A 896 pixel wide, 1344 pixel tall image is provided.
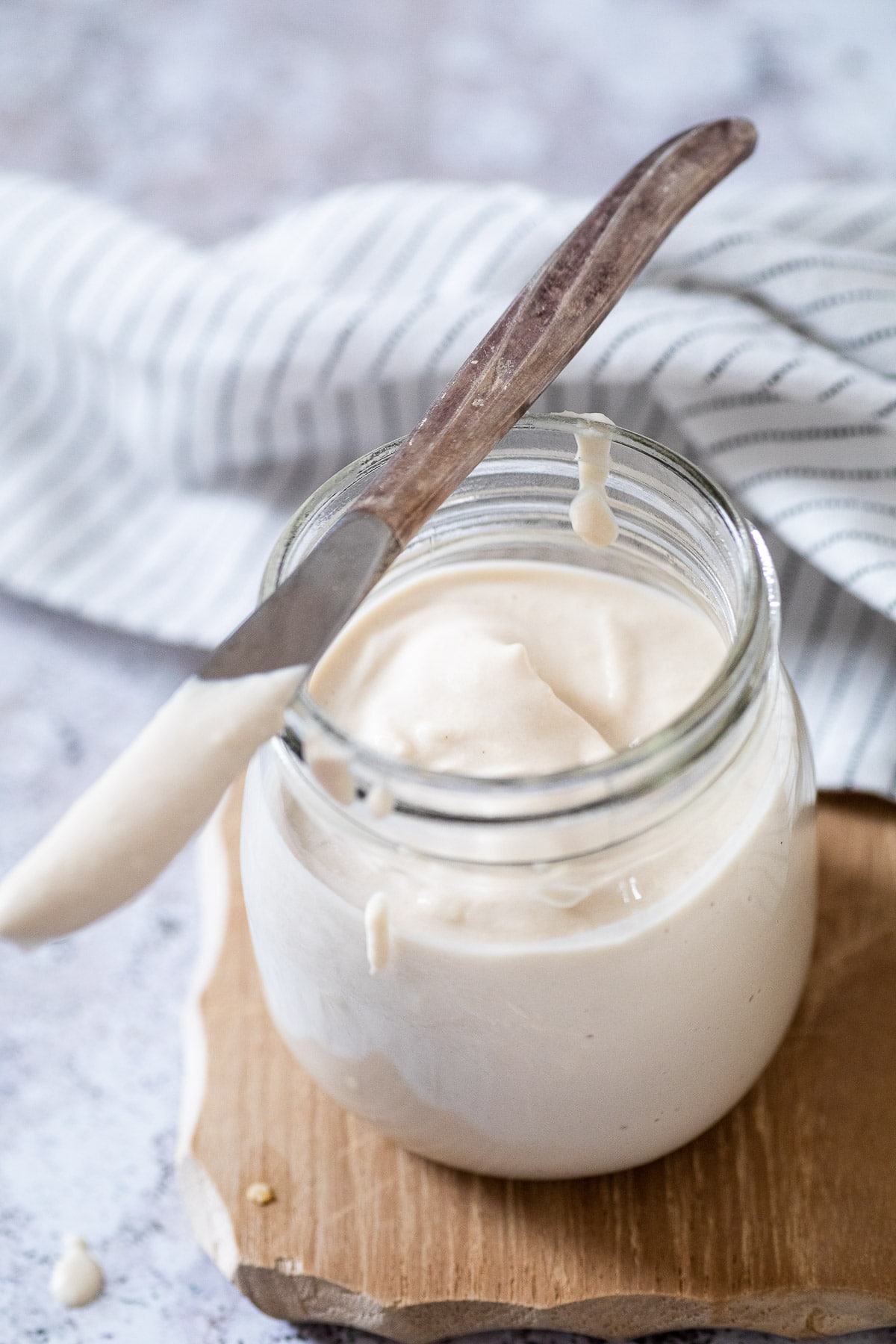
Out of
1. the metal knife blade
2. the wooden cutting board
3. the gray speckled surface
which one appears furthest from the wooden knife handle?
the gray speckled surface

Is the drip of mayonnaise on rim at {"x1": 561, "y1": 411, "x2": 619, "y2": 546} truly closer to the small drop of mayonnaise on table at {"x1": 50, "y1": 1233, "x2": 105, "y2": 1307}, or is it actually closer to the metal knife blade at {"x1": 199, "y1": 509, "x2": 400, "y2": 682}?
the metal knife blade at {"x1": 199, "y1": 509, "x2": 400, "y2": 682}

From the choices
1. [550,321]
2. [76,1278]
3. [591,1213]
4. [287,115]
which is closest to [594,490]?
[550,321]

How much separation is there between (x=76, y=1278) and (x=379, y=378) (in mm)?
668

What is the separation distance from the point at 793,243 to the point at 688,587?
A: 42 cm

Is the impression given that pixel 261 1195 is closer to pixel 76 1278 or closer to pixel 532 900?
pixel 76 1278

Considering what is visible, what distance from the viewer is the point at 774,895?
663 millimetres

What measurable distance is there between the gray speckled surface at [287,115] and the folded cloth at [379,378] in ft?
0.36

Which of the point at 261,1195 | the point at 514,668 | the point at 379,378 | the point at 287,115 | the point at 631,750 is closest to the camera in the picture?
the point at 631,750

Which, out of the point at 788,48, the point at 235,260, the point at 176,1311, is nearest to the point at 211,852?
the point at 176,1311

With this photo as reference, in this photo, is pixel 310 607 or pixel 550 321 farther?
pixel 550 321

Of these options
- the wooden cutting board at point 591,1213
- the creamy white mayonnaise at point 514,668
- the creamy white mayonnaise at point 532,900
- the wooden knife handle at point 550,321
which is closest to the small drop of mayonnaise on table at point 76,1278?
the wooden cutting board at point 591,1213

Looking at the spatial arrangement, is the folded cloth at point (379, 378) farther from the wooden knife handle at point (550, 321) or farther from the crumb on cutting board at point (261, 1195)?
the crumb on cutting board at point (261, 1195)

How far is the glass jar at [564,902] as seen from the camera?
0.58m

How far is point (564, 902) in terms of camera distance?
606 millimetres
